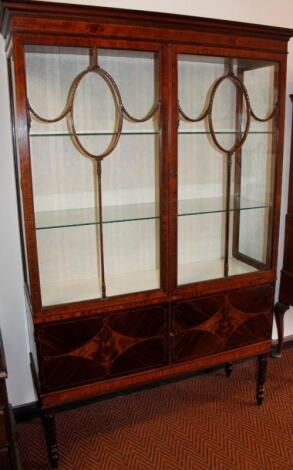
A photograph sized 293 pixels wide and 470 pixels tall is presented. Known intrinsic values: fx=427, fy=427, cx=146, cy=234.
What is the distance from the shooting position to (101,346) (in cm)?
161

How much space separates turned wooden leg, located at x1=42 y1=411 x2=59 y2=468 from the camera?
1.61 meters

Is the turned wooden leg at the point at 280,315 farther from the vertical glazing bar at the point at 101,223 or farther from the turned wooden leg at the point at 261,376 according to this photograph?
the vertical glazing bar at the point at 101,223

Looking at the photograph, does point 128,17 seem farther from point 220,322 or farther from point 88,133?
point 220,322

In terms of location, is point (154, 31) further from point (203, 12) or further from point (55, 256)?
point (55, 256)

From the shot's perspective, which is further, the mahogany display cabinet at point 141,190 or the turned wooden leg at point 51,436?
the turned wooden leg at point 51,436

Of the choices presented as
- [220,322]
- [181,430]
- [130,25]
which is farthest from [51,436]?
[130,25]

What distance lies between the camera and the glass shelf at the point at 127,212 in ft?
5.31

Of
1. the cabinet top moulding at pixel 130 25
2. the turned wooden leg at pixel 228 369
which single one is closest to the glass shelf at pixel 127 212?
the cabinet top moulding at pixel 130 25

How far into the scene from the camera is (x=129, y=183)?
1819mm

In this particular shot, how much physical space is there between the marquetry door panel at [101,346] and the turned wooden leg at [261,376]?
0.53m

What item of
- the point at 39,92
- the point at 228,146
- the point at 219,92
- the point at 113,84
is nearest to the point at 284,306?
the point at 228,146

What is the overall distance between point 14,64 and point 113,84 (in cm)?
35

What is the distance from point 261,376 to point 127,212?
100cm

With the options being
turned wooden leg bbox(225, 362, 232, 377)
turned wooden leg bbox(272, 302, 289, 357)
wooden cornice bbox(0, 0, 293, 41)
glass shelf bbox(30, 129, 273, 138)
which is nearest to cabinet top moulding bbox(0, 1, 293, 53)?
wooden cornice bbox(0, 0, 293, 41)
